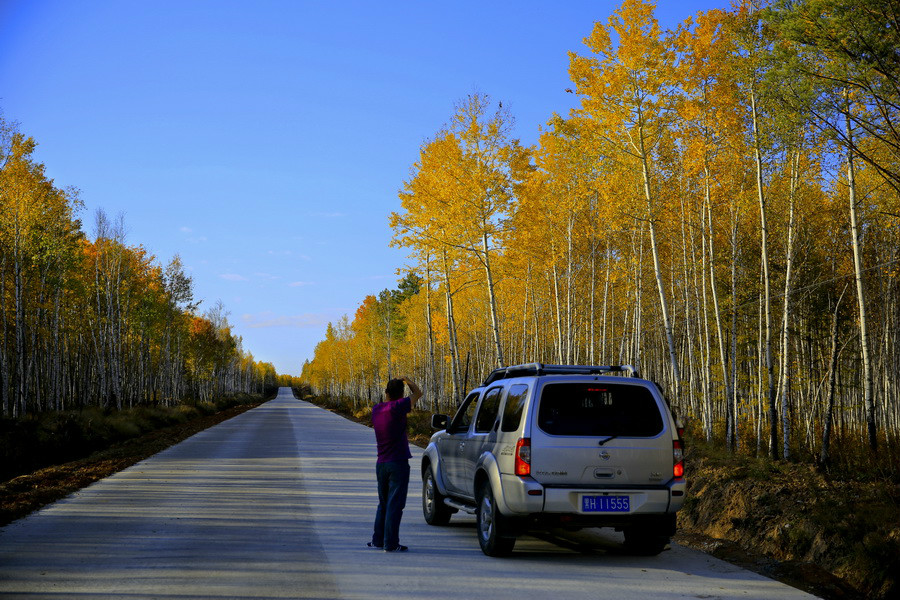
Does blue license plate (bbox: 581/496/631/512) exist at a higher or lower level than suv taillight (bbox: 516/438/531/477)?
lower

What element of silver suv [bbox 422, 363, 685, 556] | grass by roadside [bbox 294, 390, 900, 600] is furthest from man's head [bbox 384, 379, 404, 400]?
grass by roadside [bbox 294, 390, 900, 600]

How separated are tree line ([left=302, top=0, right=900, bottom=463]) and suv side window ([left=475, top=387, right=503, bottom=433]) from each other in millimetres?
5337

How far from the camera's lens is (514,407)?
779cm

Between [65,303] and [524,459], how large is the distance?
125 ft

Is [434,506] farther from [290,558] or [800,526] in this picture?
[800,526]

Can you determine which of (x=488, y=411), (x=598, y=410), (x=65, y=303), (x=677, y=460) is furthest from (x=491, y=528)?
(x=65, y=303)

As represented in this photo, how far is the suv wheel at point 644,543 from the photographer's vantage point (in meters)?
7.93

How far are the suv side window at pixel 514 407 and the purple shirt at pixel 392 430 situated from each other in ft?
3.39

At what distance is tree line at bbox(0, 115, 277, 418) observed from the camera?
30750 millimetres

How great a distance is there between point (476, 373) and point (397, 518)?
54.1 metres

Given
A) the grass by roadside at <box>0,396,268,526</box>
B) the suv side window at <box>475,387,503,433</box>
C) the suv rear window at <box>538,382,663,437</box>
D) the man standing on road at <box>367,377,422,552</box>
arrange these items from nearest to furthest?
the suv rear window at <box>538,382,663,437</box> → the man standing on road at <box>367,377,422,552</box> → the suv side window at <box>475,387,503,433</box> → the grass by roadside at <box>0,396,268,526</box>

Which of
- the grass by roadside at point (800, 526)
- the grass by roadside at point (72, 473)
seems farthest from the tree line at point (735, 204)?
the grass by roadside at point (72, 473)

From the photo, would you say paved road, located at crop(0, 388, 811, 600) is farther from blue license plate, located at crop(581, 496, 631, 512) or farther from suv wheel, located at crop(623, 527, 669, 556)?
blue license plate, located at crop(581, 496, 631, 512)

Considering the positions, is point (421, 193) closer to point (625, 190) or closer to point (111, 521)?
point (625, 190)
